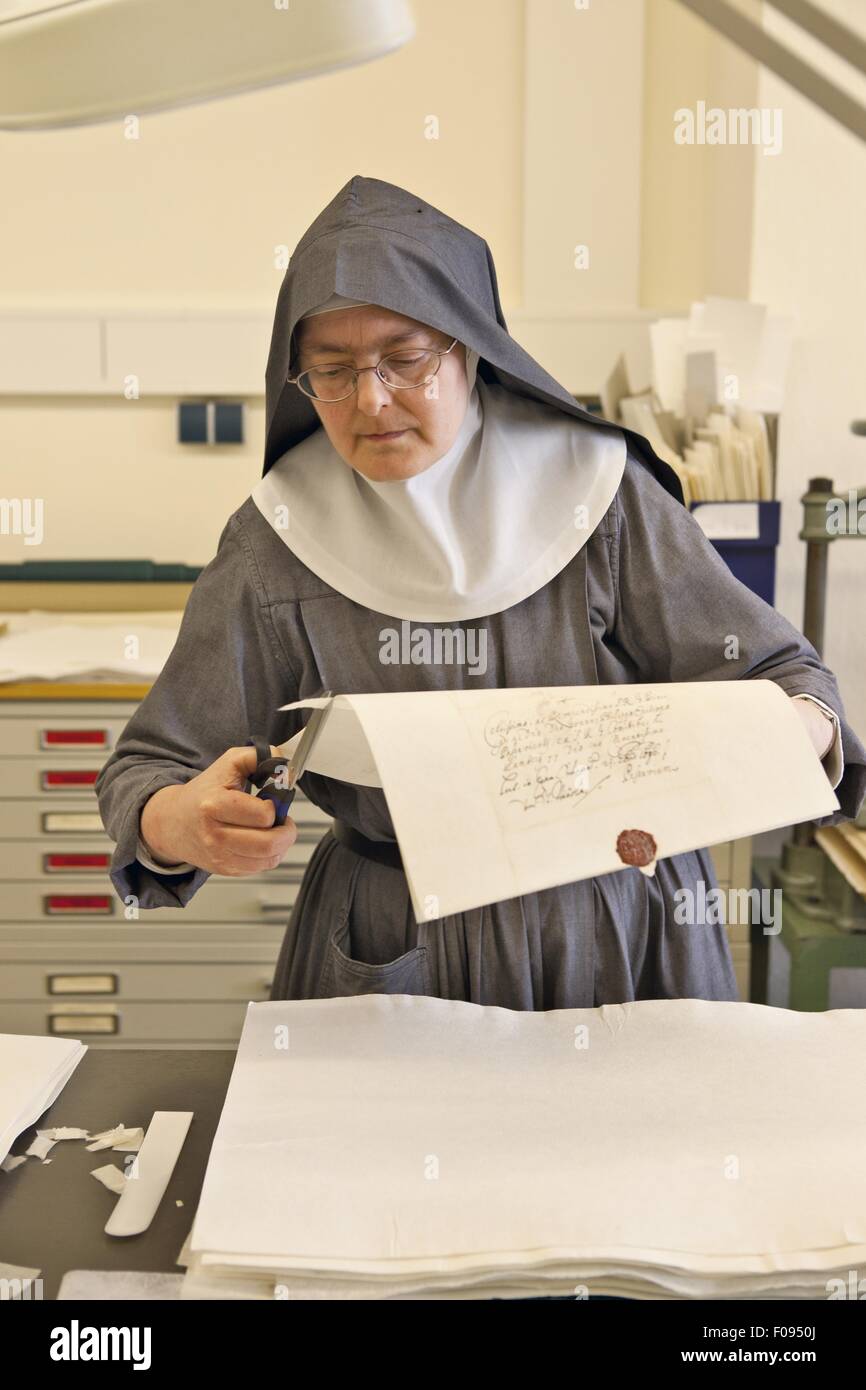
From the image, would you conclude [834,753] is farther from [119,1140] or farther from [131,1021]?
[131,1021]

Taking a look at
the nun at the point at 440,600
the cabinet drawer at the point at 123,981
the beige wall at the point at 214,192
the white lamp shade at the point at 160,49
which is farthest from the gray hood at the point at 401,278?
the beige wall at the point at 214,192

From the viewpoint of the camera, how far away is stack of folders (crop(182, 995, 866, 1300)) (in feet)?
2.48

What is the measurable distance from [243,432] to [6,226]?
749mm

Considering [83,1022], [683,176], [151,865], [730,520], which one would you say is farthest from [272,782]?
[683,176]

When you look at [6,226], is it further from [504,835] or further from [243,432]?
[504,835]

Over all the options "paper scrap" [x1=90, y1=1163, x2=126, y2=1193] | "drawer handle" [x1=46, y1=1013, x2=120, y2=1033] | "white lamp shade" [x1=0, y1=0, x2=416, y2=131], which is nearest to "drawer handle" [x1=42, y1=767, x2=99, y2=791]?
"drawer handle" [x1=46, y1=1013, x2=120, y2=1033]

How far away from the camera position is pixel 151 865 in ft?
3.64

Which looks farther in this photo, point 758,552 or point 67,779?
point 67,779

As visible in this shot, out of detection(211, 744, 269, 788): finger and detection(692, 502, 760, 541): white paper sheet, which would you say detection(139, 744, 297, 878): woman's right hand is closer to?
detection(211, 744, 269, 788): finger

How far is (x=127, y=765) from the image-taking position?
1187 mm

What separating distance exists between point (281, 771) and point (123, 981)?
1.76 m

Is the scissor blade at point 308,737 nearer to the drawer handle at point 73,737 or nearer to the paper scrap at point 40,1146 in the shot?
the paper scrap at point 40,1146
